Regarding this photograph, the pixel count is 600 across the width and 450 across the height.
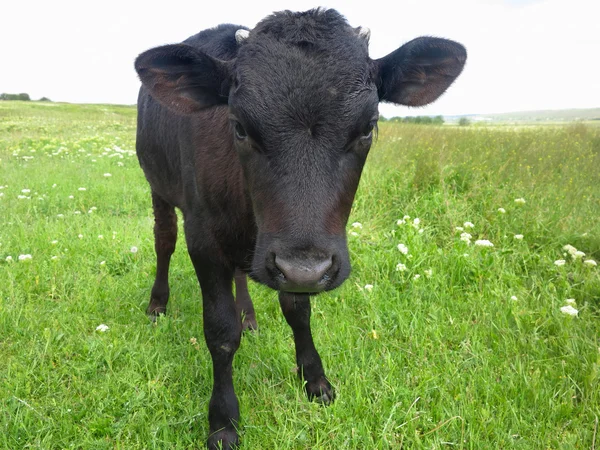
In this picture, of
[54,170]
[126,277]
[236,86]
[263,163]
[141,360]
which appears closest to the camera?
[263,163]

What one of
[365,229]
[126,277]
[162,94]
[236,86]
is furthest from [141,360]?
[365,229]

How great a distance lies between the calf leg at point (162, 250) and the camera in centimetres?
400

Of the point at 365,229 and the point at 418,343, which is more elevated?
the point at 365,229

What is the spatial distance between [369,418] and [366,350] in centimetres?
66

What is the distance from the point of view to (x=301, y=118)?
188cm

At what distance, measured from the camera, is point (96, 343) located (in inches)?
126

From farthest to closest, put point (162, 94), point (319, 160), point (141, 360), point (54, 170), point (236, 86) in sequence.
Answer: point (54, 170) → point (141, 360) → point (162, 94) → point (236, 86) → point (319, 160)

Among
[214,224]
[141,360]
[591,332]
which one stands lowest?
[141,360]

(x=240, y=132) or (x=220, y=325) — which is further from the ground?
(x=240, y=132)

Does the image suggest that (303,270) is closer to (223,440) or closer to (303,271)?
(303,271)

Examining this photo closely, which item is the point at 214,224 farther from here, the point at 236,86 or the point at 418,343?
the point at 418,343

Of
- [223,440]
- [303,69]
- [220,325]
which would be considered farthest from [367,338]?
[303,69]

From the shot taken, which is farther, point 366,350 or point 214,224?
point 366,350

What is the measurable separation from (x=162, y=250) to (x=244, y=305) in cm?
97
